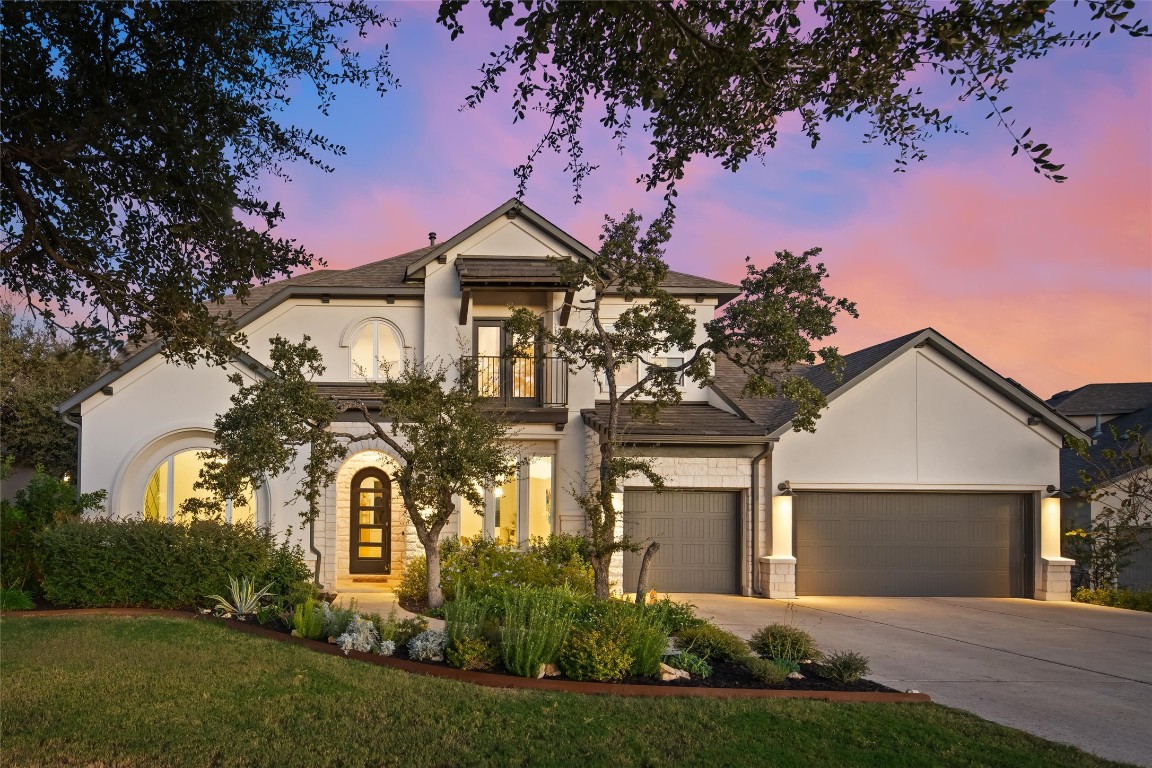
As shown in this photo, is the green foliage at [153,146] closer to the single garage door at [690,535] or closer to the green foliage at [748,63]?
the green foliage at [748,63]

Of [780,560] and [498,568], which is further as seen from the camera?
[780,560]

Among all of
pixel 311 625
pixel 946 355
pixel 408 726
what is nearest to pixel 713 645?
pixel 408 726

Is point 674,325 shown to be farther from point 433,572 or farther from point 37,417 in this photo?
point 37,417

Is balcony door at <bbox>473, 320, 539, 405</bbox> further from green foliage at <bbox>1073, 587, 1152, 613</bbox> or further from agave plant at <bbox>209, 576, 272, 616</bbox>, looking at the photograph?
green foliage at <bbox>1073, 587, 1152, 613</bbox>

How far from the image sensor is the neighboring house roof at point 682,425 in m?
16.1

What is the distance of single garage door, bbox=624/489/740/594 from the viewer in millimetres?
16703

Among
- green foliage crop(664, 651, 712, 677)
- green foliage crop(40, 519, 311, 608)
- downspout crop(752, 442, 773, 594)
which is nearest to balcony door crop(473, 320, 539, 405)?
downspout crop(752, 442, 773, 594)

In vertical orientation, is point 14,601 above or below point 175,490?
below

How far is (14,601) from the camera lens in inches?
454

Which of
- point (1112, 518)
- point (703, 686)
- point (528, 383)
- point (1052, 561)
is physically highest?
point (528, 383)

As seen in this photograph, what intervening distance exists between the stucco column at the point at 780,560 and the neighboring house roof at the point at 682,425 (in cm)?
152

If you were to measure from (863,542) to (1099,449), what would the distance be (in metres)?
9.72

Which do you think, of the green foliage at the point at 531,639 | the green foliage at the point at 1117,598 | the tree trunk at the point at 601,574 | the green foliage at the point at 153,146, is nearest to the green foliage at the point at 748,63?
the green foliage at the point at 153,146

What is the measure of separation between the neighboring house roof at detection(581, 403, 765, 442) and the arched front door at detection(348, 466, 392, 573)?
5320 mm
